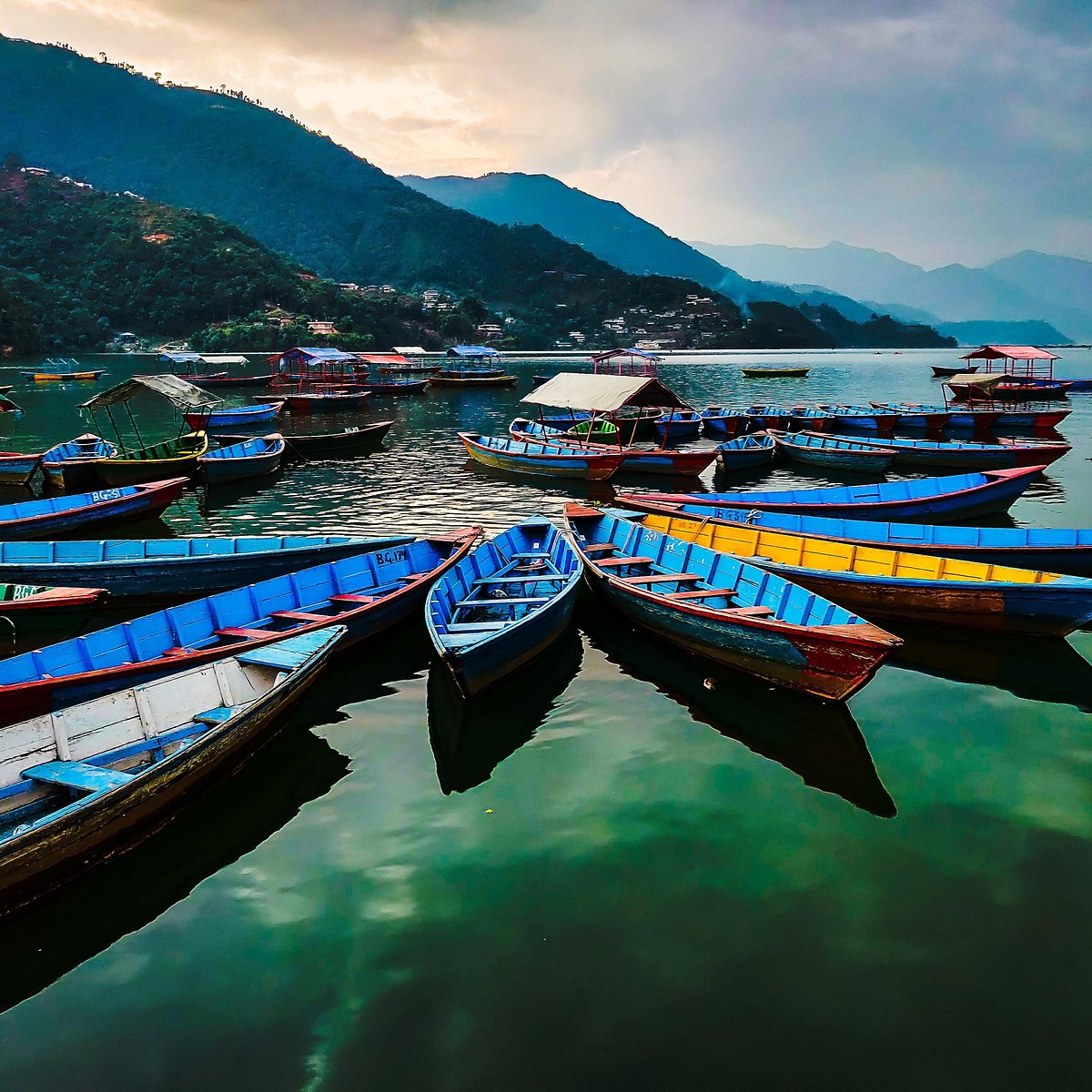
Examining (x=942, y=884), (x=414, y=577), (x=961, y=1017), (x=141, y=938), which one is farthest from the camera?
(x=414, y=577)

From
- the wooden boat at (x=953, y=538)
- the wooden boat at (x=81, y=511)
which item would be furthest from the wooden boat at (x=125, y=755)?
the wooden boat at (x=81, y=511)

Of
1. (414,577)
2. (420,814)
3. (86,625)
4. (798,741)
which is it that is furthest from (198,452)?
(798,741)

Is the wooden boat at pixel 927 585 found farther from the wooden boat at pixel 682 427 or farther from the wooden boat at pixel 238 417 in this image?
the wooden boat at pixel 238 417

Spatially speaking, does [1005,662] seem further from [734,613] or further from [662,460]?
[662,460]

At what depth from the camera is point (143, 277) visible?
125 meters

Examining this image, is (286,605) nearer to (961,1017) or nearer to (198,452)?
(961,1017)

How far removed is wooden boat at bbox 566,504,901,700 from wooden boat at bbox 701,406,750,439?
22.6 metres

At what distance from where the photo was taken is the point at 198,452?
27.1m

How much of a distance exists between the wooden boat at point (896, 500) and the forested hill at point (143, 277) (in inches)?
4264

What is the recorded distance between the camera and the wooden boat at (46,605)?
39.7ft

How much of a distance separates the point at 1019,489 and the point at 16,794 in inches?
880

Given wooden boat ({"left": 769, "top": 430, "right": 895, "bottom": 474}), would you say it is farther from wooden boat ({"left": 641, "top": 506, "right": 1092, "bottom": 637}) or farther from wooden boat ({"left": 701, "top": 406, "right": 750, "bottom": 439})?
wooden boat ({"left": 641, "top": 506, "right": 1092, "bottom": 637})

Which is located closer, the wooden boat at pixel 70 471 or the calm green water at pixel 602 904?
the calm green water at pixel 602 904

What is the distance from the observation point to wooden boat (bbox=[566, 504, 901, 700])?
31.4ft
